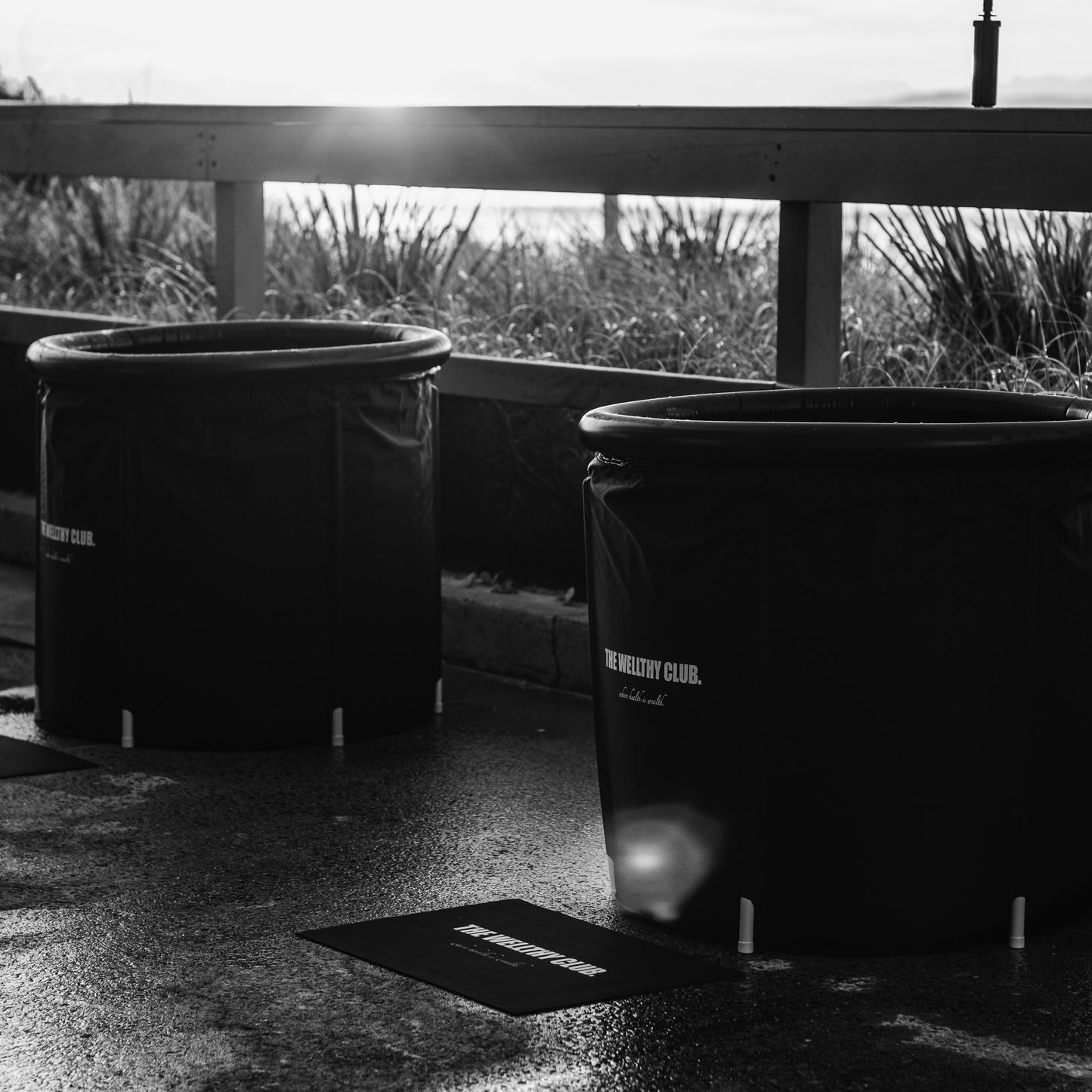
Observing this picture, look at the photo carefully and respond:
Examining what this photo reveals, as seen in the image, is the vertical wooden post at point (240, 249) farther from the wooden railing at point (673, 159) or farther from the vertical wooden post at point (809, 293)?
the vertical wooden post at point (809, 293)

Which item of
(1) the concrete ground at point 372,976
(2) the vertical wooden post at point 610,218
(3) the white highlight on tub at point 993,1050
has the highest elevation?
(2) the vertical wooden post at point 610,218

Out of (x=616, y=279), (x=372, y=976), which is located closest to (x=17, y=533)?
(x=616, y=279)

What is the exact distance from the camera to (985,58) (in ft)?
21.3

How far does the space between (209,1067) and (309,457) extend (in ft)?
8.41

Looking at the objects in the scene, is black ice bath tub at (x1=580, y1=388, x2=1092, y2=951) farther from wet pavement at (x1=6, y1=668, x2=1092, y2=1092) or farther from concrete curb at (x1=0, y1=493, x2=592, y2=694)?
concrete curb at (x1=0, y1=493, x2=592, y2=694)

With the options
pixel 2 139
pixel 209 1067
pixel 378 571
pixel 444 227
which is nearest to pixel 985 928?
pixel 209 1067

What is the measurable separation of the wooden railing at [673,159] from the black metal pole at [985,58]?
1.38 feet

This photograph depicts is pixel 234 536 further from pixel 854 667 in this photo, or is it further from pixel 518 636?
pixel 854 667

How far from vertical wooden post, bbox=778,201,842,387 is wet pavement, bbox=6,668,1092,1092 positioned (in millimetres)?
1725

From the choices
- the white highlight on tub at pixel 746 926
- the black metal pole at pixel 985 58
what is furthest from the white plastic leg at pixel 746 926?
the black metal pole at pixel 985 58

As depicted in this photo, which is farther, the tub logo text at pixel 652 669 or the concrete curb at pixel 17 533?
the concrete curb at pixel 17 533

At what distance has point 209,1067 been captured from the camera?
363cm

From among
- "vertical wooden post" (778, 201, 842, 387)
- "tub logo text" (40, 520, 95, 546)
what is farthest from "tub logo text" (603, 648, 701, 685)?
"vertical wooden post" (778, 201, 842, 387)

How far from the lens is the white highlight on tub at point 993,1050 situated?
3611 millimetres
